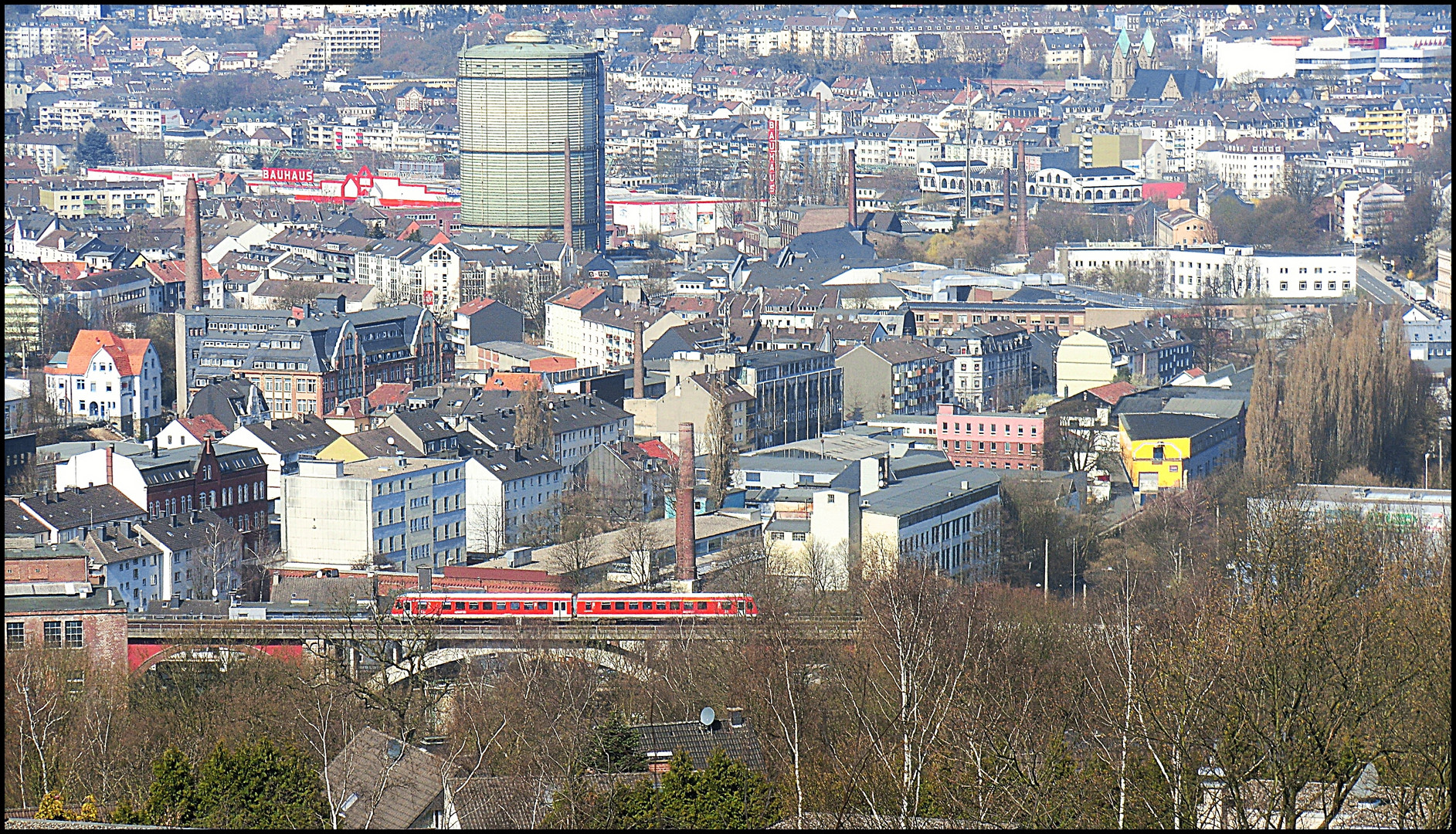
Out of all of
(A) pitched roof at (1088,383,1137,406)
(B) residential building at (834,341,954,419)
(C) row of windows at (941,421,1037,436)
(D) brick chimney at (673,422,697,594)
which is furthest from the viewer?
(B) residential building at (834,341,954,419)

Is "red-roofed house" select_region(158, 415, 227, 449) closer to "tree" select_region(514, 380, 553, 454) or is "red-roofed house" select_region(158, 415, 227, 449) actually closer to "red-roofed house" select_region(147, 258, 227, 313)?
"tree" select_region(514, 380, 553, 454)

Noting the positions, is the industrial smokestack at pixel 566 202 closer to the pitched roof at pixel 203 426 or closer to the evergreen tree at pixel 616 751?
the pitched roof at pixel 203 426

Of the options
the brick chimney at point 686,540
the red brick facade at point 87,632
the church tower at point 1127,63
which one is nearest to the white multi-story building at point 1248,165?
the church tower at point 1127,63

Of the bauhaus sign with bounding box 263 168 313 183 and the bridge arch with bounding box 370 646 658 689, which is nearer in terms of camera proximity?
the bridge arch with bounding box 370 646 658 689

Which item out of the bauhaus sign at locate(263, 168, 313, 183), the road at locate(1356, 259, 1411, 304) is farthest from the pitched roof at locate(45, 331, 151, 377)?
the bauhaus sign at locate(263, 168, 313, 183)

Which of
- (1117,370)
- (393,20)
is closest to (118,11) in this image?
(393,20)
